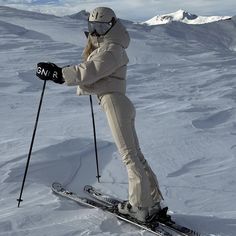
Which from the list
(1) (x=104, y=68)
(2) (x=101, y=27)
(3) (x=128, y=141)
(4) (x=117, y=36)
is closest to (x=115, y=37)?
(4) (x=117, y=36)

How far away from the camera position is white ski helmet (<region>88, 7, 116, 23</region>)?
384 cm

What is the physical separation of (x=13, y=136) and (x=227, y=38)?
105656 millimetres

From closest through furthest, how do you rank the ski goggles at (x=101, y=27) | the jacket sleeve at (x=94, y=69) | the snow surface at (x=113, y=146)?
1. the jacket sleeve at (x=94, y=69)
2. the ski goggles at (x=101, y=27)
3. the snow surface at (x=113, y=146)

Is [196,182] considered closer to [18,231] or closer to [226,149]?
[226,149]

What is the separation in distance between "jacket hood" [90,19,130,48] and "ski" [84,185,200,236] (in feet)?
4.69

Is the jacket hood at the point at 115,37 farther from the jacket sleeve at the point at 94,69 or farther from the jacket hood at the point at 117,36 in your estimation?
the jacket sleeve at the point at 94,69

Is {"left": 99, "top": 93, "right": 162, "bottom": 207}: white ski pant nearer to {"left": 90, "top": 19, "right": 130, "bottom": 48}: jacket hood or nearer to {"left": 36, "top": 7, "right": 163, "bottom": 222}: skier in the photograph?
{"left": 36, "top": 7, "right": 163, "bottom": 222}: skier

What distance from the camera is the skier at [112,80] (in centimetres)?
376

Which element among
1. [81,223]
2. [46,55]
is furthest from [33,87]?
[81,223]

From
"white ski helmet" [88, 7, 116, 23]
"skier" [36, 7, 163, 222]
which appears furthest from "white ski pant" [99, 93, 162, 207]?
"white ski helmet" [88, 7, 116, 23]

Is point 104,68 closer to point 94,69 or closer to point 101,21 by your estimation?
point 94,69

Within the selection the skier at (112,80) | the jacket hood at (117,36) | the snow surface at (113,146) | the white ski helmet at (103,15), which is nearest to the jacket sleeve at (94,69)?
the skier at (112,80)

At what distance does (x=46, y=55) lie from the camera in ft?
45.5

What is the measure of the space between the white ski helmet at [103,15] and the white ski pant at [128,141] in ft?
1.93
